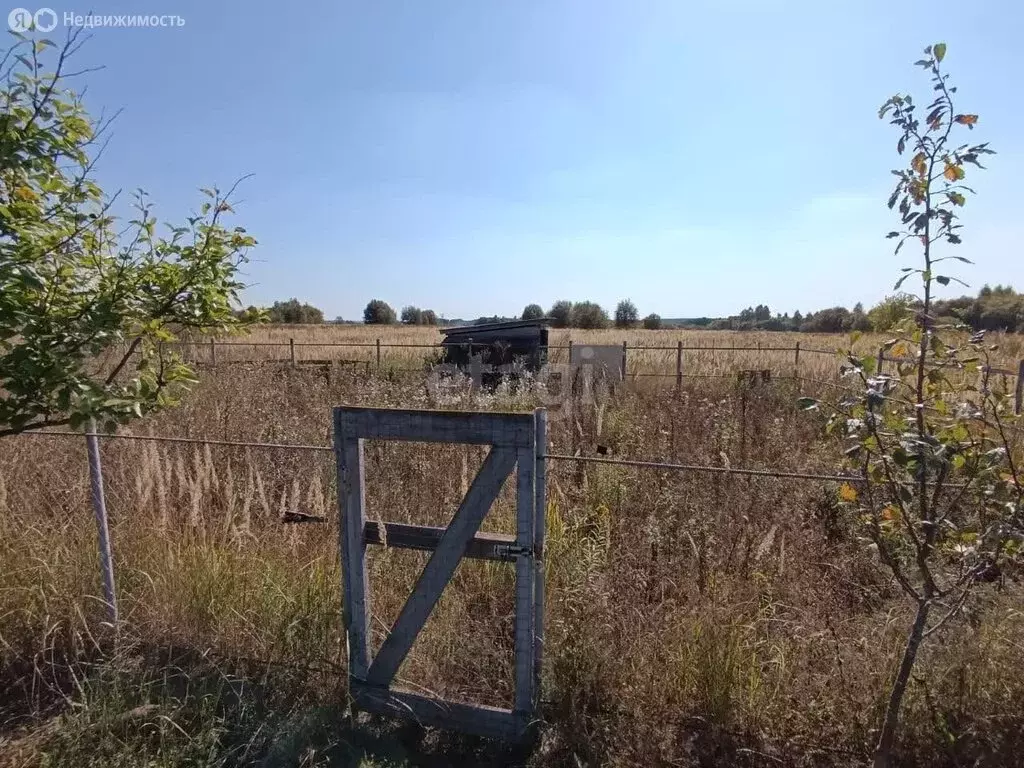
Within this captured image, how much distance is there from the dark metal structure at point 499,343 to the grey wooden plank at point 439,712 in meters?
9.77

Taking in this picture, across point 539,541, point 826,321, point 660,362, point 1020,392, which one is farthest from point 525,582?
point 826,321

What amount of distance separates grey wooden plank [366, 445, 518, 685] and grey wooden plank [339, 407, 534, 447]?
0.25 feet

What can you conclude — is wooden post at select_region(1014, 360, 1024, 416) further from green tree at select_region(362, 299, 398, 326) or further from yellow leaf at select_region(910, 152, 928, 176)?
green tree at select_region(362, 299, 398, 326)

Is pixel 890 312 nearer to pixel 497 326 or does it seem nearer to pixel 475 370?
pixel 475 370

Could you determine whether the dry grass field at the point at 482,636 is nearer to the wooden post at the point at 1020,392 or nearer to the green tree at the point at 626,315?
the wooden post at the point at 1020,392

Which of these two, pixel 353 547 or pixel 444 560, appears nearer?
pixel 444 560

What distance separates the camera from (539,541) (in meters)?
2.46

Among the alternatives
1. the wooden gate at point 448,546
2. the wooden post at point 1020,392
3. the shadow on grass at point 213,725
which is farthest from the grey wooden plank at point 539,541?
the wooden post at point 1020,392

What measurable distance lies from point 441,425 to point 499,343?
388 inches

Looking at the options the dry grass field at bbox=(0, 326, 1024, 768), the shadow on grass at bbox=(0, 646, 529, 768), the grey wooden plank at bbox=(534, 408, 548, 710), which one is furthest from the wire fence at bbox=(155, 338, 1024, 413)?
the shadow on grass at bbox=(0, 646, 529, 768)

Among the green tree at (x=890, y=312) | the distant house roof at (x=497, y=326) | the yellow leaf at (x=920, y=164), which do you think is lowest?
the green tree at (x=890, y=312)

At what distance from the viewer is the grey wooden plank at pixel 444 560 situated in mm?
2414

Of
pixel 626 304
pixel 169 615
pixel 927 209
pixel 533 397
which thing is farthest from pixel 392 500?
pixel 626 304

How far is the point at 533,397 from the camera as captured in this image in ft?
28.2
